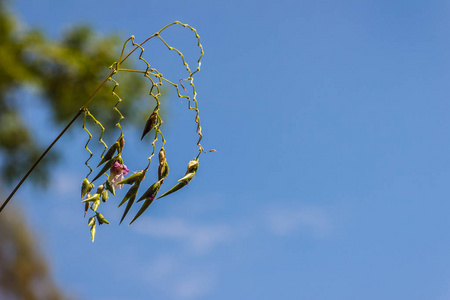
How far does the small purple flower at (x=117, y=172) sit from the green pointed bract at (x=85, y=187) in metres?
0.03

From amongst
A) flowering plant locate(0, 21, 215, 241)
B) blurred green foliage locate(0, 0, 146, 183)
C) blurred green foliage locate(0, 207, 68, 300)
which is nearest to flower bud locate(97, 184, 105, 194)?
flowering plant locate(0, 21, 215, 241)

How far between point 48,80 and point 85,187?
20.8 ft

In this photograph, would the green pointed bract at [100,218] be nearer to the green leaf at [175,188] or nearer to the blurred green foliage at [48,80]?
the green leaf at [175,188]

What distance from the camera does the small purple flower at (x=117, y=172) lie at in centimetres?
68

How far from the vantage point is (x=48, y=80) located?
6.70 metres

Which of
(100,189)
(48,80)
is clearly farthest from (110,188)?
(48,80)

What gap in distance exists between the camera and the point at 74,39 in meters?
6.53

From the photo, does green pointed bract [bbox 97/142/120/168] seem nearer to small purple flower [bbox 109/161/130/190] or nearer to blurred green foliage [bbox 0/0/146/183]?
small purple flower [bbox 109/161/130/190]

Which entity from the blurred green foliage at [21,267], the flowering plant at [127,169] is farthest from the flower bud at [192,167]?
the blurred green foliage at [21,267]

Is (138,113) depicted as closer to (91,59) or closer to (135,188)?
(91,59)

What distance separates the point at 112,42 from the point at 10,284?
3.08m

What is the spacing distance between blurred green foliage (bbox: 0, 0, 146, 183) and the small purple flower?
539cm

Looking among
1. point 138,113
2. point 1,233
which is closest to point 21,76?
point 138,113

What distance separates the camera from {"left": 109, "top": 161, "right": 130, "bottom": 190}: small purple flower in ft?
2.23
